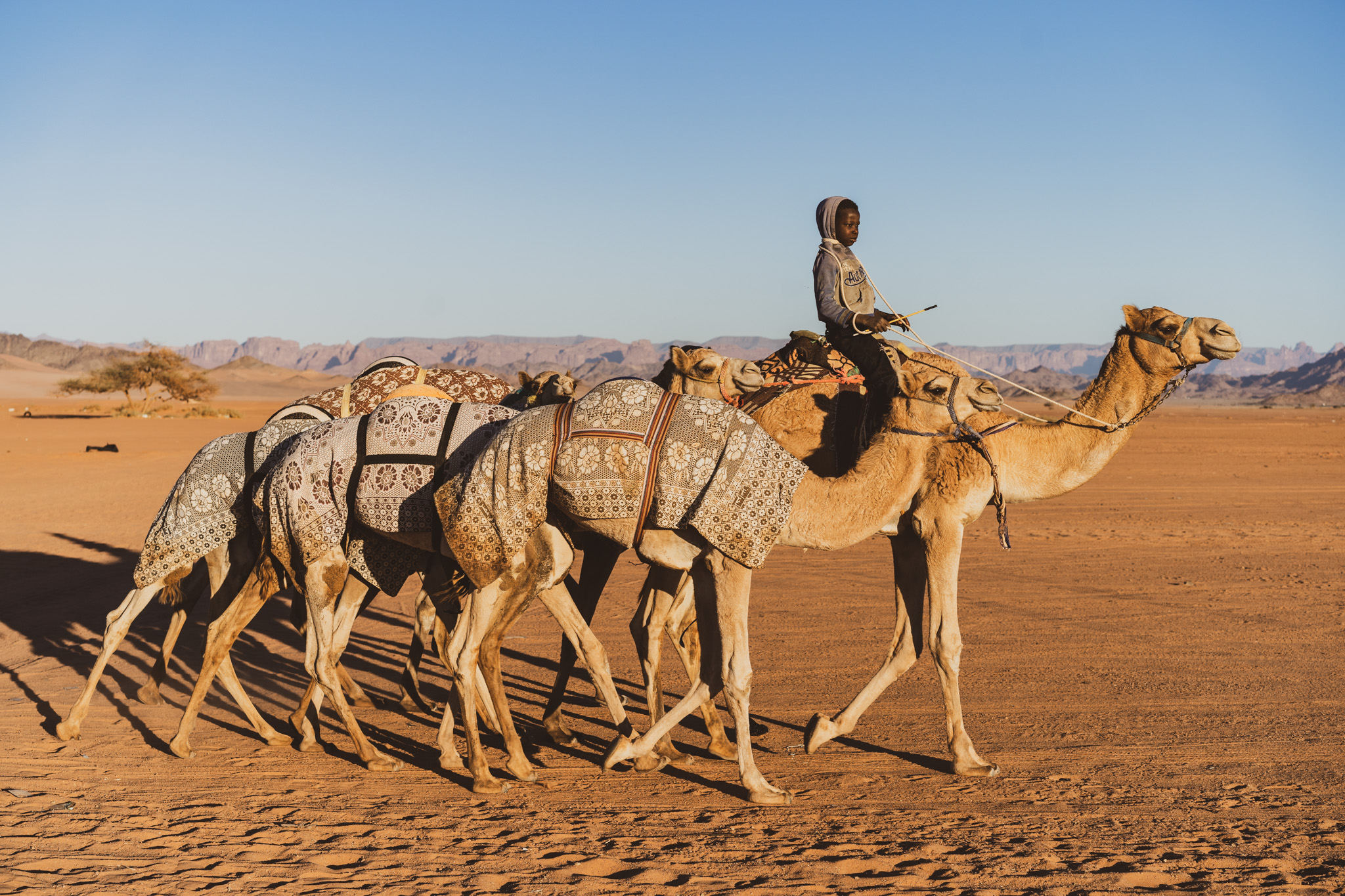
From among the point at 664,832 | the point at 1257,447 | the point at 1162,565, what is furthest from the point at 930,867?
the point at 1257,447

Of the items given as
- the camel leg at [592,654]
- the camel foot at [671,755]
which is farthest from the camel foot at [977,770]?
the camel leg at [592,654]

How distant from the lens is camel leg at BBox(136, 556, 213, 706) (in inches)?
311

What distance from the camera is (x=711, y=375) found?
6.90m

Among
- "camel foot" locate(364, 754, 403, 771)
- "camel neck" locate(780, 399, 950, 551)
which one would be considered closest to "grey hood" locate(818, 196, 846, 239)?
"camel neck" locate(780, 399, 950, 551)

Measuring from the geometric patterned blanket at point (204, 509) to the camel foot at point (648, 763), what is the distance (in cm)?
324

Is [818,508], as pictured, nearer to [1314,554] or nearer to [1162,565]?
[1162,565]

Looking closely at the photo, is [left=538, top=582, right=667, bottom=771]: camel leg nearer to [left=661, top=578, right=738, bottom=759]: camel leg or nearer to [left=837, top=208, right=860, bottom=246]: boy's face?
[left=661, top=578, right=738, bottom=759]: camel leg

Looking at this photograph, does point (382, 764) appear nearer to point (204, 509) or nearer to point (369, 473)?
point (369, 473)

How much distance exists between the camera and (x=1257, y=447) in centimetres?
3562

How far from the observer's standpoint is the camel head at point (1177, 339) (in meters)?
6.52

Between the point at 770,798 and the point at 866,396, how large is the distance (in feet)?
8.74

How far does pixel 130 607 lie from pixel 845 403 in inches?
203

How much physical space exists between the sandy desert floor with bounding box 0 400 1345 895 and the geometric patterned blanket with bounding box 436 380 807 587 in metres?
1.51

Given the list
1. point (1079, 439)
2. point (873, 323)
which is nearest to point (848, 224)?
point (873, 323)
